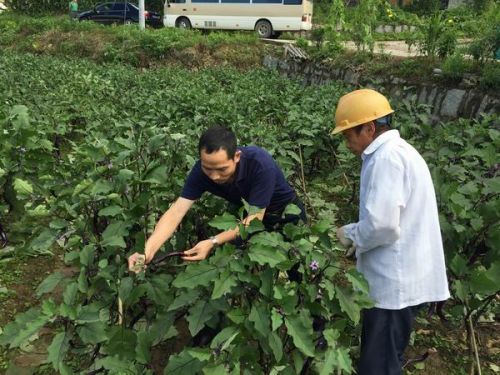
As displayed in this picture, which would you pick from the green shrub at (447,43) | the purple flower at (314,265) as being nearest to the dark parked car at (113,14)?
the green shrub at (447,43)

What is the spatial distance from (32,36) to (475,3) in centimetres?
2009

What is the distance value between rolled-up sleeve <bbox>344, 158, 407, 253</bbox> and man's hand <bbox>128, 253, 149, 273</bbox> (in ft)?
3.45

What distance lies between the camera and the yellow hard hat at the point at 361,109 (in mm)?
2229

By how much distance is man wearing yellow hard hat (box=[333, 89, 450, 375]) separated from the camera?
2.17 metres

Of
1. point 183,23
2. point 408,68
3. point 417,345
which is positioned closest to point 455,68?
point 408,68

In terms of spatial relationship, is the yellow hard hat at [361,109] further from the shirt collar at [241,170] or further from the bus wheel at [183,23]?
the bus wheel at [183,23]

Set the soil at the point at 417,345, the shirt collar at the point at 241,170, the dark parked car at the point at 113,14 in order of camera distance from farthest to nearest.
A: 1. the dark parked car at the point at 113,14
2. the soil at the point at 417,345
3. the shirt collar at the point at 241,170

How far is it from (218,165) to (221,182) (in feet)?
0.62

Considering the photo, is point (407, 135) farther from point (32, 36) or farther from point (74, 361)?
point (32, 36)

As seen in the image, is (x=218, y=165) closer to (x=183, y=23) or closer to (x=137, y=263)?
(x=137, y=263)

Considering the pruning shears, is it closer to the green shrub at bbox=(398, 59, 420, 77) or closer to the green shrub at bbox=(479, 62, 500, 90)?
the green shrub at bbox=(479, 62, 500, 90)

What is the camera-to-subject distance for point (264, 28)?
20.0 m

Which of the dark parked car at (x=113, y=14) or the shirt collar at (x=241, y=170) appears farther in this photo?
the dark parked car at (x=113, y=14)

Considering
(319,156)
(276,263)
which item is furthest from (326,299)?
(319,156)
